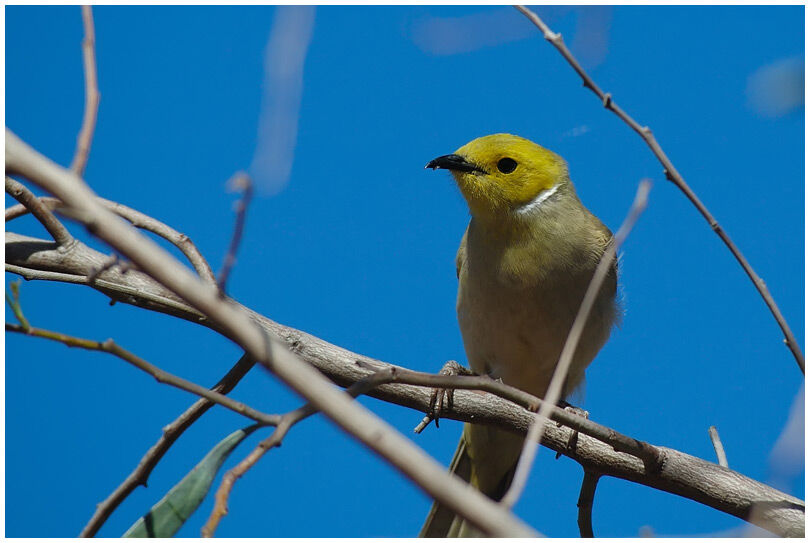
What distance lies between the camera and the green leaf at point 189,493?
2365 millimetres

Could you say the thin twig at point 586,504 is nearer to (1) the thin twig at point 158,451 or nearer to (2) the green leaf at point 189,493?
(1) the thin twig at point 158,451

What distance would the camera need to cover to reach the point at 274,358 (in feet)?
4.50

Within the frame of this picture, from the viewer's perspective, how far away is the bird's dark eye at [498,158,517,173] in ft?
16.6

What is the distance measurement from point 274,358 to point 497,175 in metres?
3.78

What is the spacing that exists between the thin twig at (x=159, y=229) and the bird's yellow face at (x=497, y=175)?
1723 millimetres

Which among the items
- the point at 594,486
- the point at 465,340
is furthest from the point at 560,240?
the point at 594,486

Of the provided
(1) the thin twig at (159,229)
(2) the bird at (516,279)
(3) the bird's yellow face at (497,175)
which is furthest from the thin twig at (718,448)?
(1) the thin twig at (159,229)

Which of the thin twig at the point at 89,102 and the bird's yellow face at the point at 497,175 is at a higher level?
the bird's yellow face at the point at 497,175

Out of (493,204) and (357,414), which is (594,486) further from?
(357,414)

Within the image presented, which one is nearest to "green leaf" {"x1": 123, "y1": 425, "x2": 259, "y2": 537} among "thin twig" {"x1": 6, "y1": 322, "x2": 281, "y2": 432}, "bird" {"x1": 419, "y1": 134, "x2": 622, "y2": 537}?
"thin twig" {"x1": 6, "y1": 322, "x2": 281, "y2": 432}

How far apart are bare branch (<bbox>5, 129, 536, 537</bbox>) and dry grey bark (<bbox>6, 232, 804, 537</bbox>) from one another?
6.70 ft

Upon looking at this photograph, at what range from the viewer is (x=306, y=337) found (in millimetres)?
3756

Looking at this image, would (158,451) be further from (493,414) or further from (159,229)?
(493,414)

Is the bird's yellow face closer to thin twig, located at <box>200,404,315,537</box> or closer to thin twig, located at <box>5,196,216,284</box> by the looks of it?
thin twig, located at <box>5,196,216,284</box>
